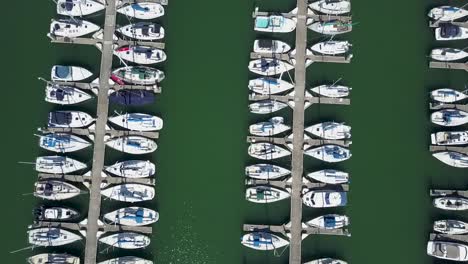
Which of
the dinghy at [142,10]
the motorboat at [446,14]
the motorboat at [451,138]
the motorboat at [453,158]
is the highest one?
the motorboat at [446,14]

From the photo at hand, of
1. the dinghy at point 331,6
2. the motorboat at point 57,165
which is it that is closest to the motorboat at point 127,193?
the motorboat at point 57,165

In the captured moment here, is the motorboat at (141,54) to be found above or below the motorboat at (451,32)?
below

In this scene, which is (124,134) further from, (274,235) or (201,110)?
(274,235)

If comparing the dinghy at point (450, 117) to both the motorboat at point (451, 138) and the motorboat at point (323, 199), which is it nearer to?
the motorboat at point (451, 138)

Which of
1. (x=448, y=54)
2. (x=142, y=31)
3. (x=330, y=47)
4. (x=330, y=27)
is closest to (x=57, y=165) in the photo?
(x=142, y=31)

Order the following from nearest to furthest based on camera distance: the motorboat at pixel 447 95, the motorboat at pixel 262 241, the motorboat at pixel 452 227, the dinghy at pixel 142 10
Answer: the motorboat at pixel 262 241 < the motorboat at pixel 452 227 < the motorboat at pixel 447 95 < the dinghy at pixel 142 10

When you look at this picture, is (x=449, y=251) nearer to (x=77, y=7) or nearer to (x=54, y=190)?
(x=54, y=190)

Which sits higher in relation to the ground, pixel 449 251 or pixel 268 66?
pixel 268 66
